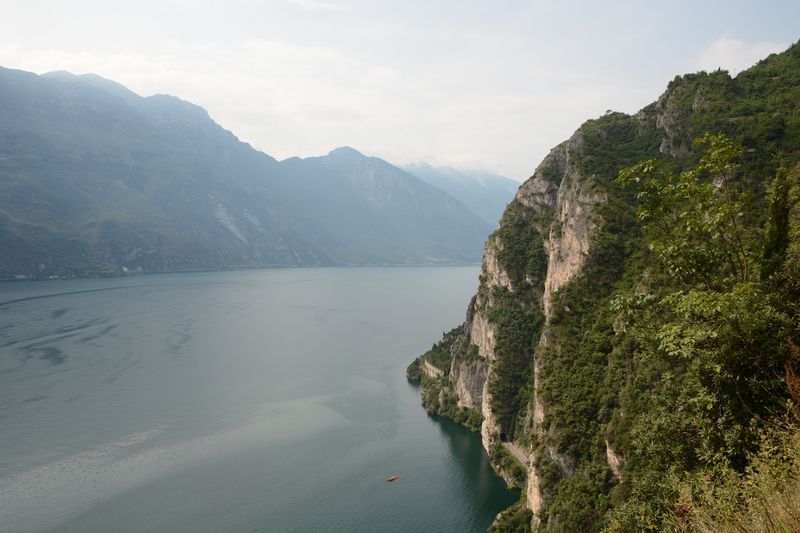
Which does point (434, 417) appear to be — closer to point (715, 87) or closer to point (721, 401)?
point (715, 87)

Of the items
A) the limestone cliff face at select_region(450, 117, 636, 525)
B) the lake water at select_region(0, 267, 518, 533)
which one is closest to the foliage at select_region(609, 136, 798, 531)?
the limestone cliff face at select_region(450, 117, 636, 525)

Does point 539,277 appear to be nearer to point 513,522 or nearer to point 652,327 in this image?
point 513,522

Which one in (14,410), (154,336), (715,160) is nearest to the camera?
(715,160)

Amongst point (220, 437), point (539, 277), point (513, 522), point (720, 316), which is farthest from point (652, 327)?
point (220, 437)

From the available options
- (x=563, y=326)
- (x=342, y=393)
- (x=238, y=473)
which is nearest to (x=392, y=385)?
(x=342, y=393)

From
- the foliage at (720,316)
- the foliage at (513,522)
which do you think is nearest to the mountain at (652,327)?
the foliage at (720,316)

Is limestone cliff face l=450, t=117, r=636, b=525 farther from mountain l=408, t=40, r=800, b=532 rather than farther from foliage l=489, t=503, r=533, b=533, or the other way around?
foliage l=489, t=503, r=533, b=533
